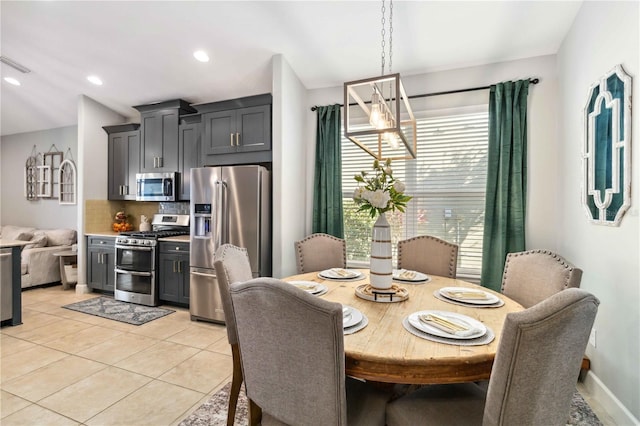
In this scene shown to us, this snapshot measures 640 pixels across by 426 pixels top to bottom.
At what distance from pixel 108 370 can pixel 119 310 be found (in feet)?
5.42

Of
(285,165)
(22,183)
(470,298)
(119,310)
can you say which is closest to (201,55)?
(285,165)

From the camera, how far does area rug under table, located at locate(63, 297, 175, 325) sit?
3672 mm

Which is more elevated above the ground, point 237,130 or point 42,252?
point 237,130

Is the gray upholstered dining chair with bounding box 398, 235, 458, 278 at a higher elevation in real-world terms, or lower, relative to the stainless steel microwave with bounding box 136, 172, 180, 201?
lower

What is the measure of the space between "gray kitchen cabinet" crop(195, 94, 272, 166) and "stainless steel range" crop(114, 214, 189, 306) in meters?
1.30

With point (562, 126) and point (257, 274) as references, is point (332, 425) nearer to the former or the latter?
point (257, 274)

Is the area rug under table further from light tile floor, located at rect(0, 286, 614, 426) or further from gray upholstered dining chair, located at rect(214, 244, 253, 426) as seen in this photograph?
gray upholstered dining chair, located at rect(214, 244, 253, 426)

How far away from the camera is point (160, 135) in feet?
14.6

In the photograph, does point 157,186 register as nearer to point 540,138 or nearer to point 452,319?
point 452,319

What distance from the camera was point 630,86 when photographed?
1762 mm

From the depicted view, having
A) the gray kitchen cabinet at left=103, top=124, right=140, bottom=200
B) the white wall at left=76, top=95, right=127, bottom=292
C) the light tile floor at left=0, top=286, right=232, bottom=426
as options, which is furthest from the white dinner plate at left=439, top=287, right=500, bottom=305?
the white wall at left=76, top=95, right=127, bottom=292

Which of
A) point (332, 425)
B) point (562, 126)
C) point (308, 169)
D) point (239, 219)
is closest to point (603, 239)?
point (562, 126)

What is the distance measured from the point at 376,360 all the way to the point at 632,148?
1880 mm

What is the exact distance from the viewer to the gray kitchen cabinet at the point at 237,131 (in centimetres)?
359
